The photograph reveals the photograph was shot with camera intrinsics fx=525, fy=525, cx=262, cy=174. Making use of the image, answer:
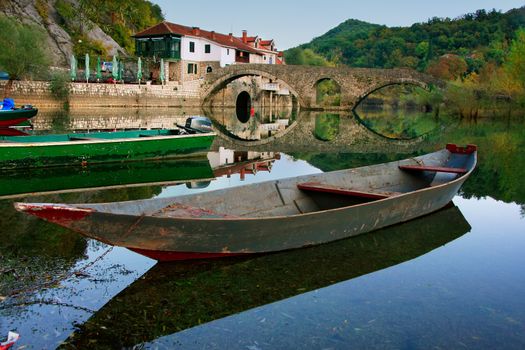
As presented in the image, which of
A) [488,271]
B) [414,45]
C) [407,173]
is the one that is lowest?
[488,271]

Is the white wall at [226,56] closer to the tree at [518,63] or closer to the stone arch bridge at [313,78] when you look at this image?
the stone arch bridge at [313,78]

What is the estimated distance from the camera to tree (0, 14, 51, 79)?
1185 inches

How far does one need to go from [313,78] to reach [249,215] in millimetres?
38539

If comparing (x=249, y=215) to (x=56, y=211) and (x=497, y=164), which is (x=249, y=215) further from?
(x=497, y=164)

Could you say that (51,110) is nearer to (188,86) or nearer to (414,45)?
(188,86)

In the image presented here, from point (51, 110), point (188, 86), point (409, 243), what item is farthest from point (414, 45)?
point (409, 243)

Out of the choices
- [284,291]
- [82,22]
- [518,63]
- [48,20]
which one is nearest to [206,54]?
[82,22]

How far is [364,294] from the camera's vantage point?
18.2 ft

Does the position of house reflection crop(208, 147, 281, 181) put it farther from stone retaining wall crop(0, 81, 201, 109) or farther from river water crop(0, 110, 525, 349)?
stone retaining wall crop(0, 81, 201, 109)

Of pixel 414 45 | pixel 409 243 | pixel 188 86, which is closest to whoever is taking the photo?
pixel 409 243

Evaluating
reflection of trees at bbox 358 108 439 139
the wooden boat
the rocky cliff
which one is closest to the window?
the rocky cliff

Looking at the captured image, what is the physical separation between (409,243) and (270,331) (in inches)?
140

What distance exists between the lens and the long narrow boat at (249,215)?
5172mm

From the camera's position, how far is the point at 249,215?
710cm
